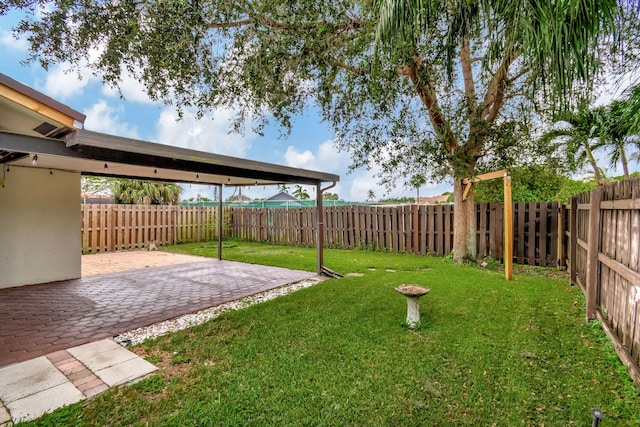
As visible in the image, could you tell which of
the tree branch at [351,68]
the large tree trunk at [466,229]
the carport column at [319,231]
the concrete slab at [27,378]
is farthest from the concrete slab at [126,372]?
the large tree trunk at [466,229]

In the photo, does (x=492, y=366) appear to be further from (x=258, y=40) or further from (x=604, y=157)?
(x=604, y=157)

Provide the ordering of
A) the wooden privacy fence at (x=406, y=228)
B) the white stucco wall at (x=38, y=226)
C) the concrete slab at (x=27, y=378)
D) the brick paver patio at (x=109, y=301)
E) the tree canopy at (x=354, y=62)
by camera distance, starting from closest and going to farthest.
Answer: the concrete slab at (x=27, y=378) → the tree canopy at (x=354, y=62) → the brick paver patio at (x=109, y=301) → the white stucco wall at (x=38, y=226) → the wooden privacy fence at (x=406, y=228)

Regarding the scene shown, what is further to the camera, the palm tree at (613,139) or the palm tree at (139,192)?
the palm tree at (139,192)

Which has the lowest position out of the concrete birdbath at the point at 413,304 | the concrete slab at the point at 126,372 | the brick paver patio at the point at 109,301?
the concrete slab at the point at 126,372

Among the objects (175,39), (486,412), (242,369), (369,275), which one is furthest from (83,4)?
(486,412)

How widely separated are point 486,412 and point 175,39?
611 cm

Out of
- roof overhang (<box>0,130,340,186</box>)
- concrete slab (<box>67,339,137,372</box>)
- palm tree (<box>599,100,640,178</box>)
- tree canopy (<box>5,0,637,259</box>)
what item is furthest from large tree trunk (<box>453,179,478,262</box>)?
concrete slab (<box>67,339,137,372</box>)

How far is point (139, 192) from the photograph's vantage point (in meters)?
14.7

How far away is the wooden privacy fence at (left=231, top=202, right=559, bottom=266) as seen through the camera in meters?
7.16

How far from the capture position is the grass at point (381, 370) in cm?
Answer: 213

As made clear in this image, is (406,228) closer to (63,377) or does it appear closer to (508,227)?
(508,227)

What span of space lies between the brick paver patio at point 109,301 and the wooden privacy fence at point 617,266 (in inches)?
181

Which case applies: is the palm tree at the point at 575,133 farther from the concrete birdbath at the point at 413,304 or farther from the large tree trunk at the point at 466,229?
the concrete birdbath at the point at 413,304

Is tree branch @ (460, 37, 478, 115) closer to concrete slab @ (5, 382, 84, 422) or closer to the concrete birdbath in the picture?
the concrete birdbath
